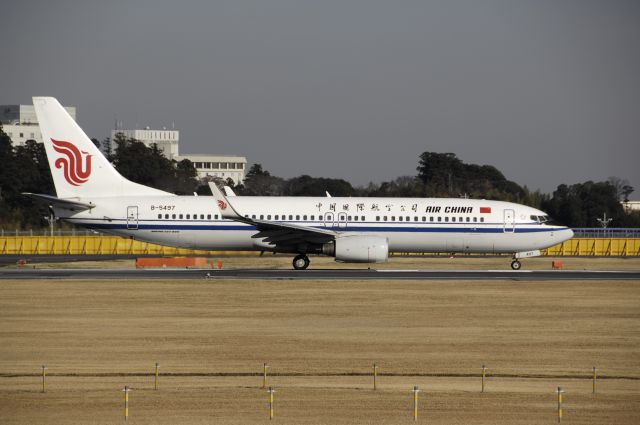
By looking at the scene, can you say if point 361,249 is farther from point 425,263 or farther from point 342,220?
point 425,263

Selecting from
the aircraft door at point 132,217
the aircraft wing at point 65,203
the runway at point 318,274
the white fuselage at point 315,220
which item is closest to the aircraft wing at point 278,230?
the white fuselage at point 315,220

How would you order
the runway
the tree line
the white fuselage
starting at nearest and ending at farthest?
the runway → the white fuselage → the tree line

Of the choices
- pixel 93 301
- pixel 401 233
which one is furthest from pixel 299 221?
pixel 93 301

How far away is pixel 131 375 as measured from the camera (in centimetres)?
2156

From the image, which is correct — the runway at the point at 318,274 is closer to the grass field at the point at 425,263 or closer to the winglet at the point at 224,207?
the winglet at the point at 224,207

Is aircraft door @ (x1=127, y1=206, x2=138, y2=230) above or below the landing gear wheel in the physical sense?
above

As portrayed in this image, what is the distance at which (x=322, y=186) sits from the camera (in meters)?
130

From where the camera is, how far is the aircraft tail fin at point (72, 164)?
49156 millimetres

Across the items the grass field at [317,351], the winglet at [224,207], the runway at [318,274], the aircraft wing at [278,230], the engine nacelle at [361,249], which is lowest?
the grass field at [317,351]

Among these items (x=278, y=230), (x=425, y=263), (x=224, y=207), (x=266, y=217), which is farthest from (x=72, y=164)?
(x=425, y=263)

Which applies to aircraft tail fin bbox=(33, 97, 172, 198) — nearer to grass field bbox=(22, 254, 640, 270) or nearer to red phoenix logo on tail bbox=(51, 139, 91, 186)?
red phoenix logo on tail bbox=(51, 139, 91, 186)

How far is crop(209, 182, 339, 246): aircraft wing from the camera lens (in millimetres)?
45188

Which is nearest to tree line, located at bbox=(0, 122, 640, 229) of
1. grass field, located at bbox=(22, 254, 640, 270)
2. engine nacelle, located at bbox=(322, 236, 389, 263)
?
grass field, located at bbox=(22, 254, 640, 270)

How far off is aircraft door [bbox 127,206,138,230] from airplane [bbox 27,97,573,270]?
5 centimetres
